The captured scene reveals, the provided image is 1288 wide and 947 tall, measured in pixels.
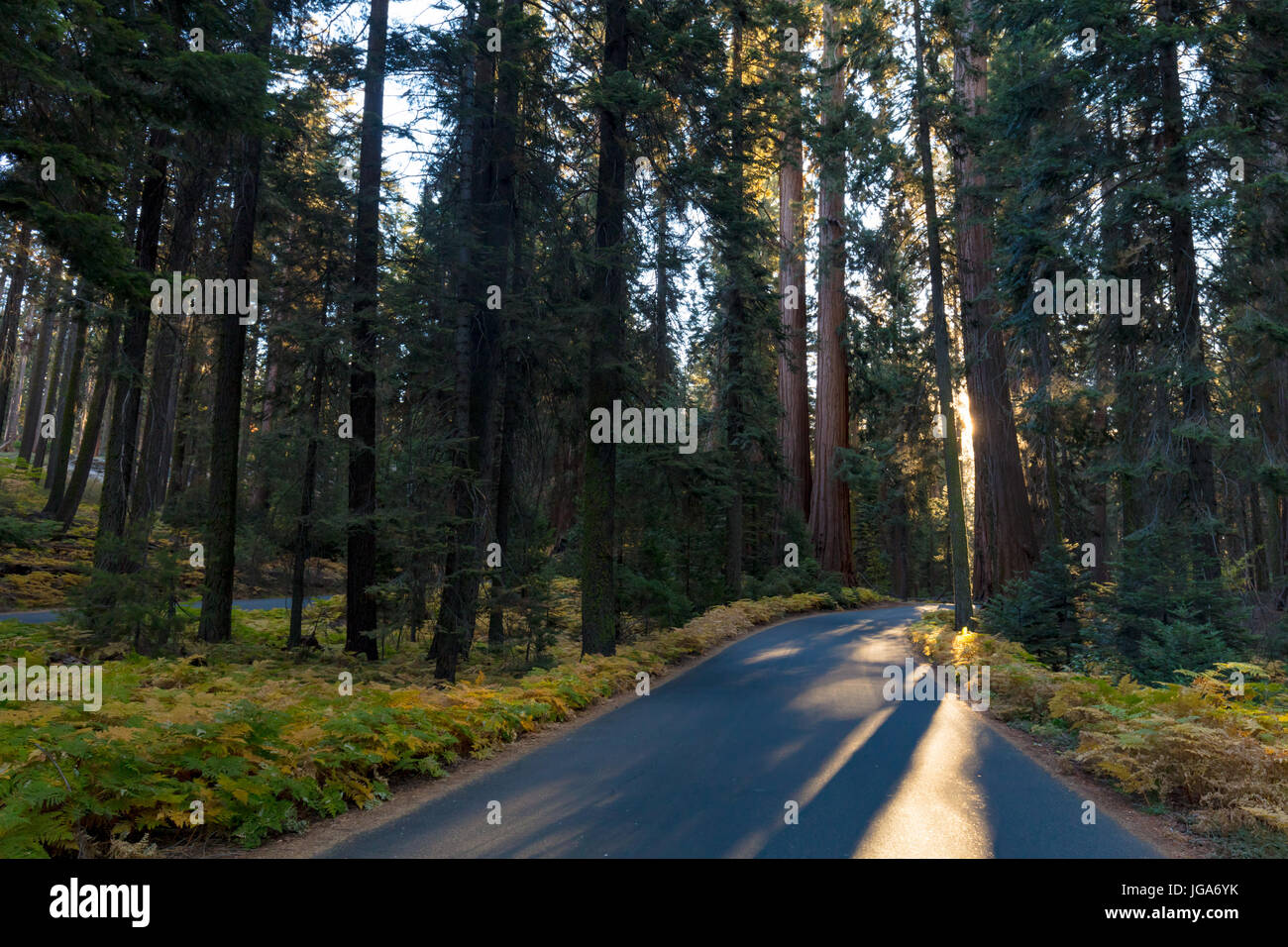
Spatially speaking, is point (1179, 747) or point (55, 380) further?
point (55, 380)

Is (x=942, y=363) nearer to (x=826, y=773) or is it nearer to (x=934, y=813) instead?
(x=826, y=773)

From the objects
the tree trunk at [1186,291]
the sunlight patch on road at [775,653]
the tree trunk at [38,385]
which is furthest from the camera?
the tree trunk at [38,385]

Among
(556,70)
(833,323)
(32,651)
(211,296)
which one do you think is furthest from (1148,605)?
(833,323)

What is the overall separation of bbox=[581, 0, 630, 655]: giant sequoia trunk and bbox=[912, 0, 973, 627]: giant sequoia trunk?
20.1 ft

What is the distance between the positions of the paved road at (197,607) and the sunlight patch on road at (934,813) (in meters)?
13.6

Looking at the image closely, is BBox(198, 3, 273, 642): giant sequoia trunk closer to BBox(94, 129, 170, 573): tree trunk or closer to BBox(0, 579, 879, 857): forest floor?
BBox(94, 129, 170, 573): tree trunk

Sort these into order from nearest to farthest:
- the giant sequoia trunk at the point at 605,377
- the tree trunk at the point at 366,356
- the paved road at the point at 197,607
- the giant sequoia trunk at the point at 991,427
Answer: the giant sequoia trunk at the point at 605,377
the tree trunk at the point at 366,356
the paved road at the point at 197,607
the giant sequoia trunk at the point at 991,427

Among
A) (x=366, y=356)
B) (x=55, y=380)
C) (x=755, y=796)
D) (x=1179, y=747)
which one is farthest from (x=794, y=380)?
(x=55, y=380)

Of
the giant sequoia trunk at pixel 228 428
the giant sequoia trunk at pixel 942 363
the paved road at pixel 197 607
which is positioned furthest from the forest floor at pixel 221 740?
the giant sequoia trunk at pixel 942 363

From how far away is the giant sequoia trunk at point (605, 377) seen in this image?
42.0ft

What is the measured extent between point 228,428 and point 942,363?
13268 millimetres

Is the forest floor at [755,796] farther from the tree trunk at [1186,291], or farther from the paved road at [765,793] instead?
the tree trunk at [1186,291]

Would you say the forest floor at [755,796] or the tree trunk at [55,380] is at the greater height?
the tree trunk at [55,380]

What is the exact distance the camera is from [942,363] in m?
14.6
